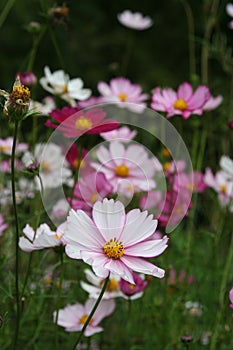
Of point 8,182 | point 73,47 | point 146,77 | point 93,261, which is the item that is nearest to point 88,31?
point 73,47

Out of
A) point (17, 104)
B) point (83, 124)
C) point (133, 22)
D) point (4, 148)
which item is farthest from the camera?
point (133, 22)

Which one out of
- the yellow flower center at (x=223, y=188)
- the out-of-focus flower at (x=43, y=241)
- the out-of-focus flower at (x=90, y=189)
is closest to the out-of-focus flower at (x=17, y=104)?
the out-of-focus flower at (x=43, y=241)

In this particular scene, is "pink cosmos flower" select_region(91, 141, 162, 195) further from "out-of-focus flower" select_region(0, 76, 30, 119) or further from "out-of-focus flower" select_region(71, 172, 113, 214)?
"out-of-focus flower" select_region(0, 76, 30, 119)

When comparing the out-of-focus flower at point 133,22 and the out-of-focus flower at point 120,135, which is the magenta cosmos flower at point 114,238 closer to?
the out-of-focus flower at point 120,135

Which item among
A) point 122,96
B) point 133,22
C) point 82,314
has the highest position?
point 133,22

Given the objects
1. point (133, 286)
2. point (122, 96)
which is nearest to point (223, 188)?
point (122, 96)

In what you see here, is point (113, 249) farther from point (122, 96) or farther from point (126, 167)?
point (122, 96)
